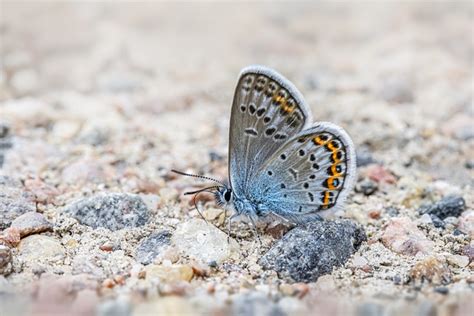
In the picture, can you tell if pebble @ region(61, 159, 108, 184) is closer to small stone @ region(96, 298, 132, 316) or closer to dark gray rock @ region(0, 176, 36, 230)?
dark gray rock @ region(0, 176, 36, 230)

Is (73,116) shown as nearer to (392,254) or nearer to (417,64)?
(392,254)

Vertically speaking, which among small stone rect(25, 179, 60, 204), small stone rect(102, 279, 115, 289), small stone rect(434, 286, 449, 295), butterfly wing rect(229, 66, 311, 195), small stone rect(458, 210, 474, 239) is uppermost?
butterfly wing rect(229, 66, 311, 195)

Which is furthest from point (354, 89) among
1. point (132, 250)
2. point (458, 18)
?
point (132, 250)

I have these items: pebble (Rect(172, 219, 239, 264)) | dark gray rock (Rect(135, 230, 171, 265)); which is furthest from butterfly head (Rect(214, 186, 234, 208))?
dark gray rock (Rect(135, 230, 171, 265))

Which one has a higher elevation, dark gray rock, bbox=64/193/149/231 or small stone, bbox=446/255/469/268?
small stone, bbox=446/255/469/268

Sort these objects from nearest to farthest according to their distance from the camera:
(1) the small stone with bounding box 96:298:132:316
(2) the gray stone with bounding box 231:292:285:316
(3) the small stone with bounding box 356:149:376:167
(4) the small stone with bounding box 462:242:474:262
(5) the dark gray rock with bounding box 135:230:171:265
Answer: (1) the small stone with bounding box 96:298:132:316, (2) the gray stone with bounding box 231:292:285:316, (5) the dark gray rock with bounding box 135:230:171:265, (4) the small stone with bounding box 462:242:474:262, (3) the small stone with bounding box 356:149:376:167

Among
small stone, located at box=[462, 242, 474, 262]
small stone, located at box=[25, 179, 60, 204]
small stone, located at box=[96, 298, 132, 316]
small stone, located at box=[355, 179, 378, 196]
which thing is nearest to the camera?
small stone, located at box=[96, 298, 132, 316]

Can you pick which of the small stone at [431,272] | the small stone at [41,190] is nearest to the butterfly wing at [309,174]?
the small stone at [431,272]
